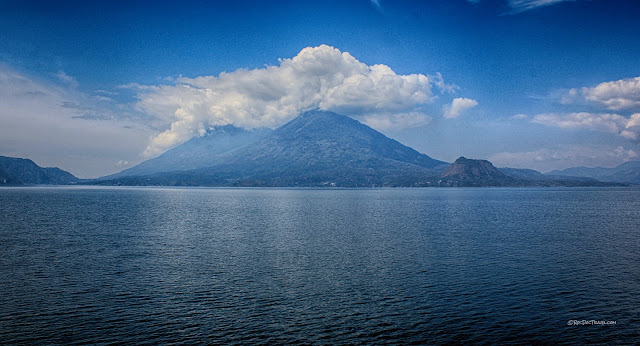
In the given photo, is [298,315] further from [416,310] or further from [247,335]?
[416,310]

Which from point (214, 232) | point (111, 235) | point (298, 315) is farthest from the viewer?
point (214, 232)

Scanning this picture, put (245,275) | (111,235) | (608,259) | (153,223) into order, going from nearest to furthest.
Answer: (245,275) → (608,259) → (111,235) → (153,223)

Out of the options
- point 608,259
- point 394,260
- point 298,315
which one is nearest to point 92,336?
point 298,315

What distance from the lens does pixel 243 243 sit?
5381 cm

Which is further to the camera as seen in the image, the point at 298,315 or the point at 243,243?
the point at 243,243

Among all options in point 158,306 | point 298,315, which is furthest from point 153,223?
point 298,315

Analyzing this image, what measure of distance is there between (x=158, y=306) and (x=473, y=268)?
2996 cm

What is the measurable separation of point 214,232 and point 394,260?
35205mm

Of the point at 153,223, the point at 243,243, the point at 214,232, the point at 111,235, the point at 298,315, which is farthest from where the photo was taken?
the point at 153,223

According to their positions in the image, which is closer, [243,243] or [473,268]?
[473,268]

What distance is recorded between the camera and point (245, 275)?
1410 inches

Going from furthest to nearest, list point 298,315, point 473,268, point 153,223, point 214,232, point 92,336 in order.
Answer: point 153,223 → point 214,232 → point 473,268 → point 298,315 → point 92,336

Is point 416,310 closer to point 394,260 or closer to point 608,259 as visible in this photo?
point 394,260

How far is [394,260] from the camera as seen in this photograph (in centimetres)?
4253
